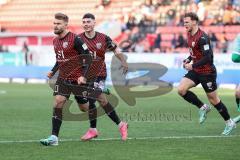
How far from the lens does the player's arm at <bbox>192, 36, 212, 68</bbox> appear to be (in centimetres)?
1252

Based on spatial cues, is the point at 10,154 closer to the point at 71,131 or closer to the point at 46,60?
the point at 71,131

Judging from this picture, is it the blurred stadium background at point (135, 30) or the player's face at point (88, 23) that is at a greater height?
the player's face at point (88, 23)

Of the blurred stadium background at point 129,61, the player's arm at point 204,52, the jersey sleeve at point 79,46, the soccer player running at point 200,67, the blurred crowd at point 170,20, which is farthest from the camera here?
the blurred crowd at point 170,20

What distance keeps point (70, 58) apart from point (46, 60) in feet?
82.7

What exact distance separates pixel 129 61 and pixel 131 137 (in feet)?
67.3

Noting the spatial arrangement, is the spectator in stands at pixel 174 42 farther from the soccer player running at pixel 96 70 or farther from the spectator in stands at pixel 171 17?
the soccer player running at pixel 96 70

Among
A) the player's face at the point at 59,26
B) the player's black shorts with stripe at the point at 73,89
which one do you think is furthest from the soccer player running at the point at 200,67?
the player's face at the point at 59,26

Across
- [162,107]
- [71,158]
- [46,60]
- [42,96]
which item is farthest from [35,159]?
[46,60]

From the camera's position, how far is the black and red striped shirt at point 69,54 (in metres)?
10.8

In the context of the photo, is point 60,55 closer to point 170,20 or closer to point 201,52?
point 201,52

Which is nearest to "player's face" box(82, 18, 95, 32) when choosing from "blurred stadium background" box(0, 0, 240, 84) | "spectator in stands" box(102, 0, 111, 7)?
"blurred stadium background" box(0, 0, 240, 84)

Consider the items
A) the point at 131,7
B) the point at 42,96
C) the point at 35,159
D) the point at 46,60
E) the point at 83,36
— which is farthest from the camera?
the point at 131,7

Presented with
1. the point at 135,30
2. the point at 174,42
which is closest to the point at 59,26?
the point at 174,42

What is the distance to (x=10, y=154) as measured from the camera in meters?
9.37
